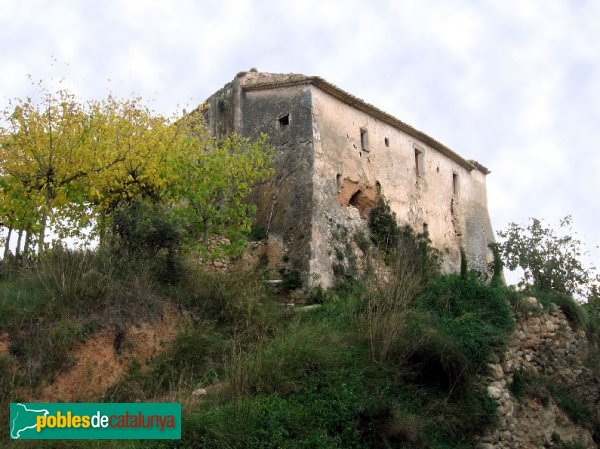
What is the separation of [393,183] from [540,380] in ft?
32.8

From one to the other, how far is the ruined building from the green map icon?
363 inches

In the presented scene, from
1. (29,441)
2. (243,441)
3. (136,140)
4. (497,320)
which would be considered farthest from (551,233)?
(29,441)

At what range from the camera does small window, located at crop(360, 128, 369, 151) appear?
20.9 meters

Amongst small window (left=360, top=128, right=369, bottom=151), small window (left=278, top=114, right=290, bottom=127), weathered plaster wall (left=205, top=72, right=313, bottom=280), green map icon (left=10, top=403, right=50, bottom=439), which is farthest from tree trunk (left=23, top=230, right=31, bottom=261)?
small window (left=360, top=128, right=369, bottom=151)

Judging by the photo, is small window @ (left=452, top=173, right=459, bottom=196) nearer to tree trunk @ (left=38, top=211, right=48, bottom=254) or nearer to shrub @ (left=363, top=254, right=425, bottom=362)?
shrub @ (left=363, top=254, right=425, bottom=362)

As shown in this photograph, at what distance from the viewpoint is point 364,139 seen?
21.1 meters

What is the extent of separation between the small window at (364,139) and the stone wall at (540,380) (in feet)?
27.8

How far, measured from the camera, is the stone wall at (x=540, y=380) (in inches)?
464

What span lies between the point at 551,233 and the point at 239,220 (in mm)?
12811

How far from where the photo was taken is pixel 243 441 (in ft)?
29.0

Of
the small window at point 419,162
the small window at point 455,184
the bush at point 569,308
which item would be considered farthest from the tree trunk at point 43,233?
the small window at point 455,184

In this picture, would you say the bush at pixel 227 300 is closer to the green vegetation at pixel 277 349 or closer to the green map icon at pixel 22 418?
the green vegetation at pixel 277 349

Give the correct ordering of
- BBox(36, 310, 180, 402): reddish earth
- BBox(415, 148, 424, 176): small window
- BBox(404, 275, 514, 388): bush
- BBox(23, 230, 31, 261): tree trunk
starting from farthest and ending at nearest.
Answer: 1. BBox(415, 148, 424, 176): small window
2. BBox(23, 230, 31, 261): tree trunk
3. BBox(404, 275, 514, 388): bush
4. BBox(36, 310, 180, 402): reddish earth

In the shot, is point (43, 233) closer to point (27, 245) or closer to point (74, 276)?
point (27, 245)
